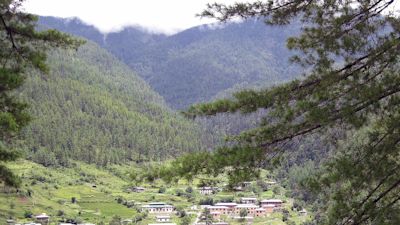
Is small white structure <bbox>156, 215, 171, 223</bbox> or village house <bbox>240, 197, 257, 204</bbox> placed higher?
village house <bbox>240, 197, 257, 204</bbox>

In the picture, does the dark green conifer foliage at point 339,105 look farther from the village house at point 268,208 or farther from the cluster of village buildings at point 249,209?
the village house at point 268,208

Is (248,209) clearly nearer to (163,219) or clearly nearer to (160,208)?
(163,219)

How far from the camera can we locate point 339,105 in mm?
7770

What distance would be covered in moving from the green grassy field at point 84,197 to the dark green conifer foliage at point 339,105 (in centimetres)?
5377

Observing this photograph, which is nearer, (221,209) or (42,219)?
(42,219)

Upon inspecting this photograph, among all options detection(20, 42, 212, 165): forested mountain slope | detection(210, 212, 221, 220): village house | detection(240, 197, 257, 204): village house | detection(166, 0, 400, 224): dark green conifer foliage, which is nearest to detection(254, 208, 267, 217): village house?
detection(210, 212, 221, 220): village house

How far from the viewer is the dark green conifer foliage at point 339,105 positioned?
24.6ft

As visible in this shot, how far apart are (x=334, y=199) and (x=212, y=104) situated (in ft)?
8.26

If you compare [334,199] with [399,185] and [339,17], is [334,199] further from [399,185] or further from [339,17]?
[339,17]

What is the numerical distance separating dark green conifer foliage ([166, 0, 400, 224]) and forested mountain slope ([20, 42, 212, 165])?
10213 centimetres

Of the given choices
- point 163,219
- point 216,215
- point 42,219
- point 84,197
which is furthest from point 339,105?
point 84,197

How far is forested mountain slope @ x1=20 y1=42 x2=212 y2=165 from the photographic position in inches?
4648

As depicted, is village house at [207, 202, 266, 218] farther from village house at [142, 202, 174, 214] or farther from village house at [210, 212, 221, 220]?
village house at [142, 202, 174, 214]

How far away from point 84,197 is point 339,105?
82853 millimetres
